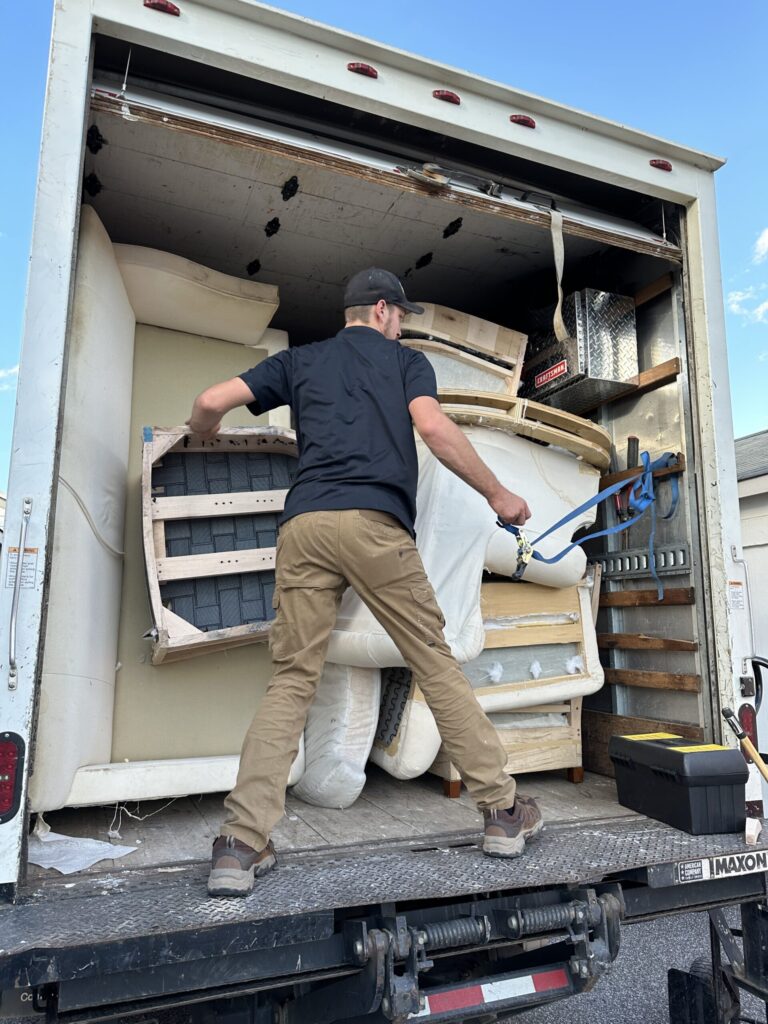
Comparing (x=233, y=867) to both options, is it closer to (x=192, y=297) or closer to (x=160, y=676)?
(x=160, y=676)

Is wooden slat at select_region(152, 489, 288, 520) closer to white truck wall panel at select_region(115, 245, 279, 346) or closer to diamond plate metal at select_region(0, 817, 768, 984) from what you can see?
white truck wall panel at select_region(115, 245, 279, 346)

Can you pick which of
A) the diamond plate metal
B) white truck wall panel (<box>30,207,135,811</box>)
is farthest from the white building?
white truck wall panel (<box>30,207,135,811</box>)

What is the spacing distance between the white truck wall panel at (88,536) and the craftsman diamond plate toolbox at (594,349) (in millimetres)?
1834

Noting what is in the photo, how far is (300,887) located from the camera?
5.99 feet

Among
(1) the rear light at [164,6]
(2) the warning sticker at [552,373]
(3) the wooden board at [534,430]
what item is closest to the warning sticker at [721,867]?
(3) the wooden board at [534,430]

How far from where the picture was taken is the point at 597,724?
346 cm

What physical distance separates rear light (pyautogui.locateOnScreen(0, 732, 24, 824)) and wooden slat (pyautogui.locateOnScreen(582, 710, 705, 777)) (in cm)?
234

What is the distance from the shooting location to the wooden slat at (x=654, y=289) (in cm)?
333

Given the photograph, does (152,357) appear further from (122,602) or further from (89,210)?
(122,602)

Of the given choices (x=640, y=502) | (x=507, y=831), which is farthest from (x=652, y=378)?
(x=507, y=831)

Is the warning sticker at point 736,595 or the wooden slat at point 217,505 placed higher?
the wooden slat at point 217,505

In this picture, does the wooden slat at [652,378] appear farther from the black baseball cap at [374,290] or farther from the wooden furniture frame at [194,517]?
the wooden furniture frame at [194,517]

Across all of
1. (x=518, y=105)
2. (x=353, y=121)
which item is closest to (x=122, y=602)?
(x=353, y=121)

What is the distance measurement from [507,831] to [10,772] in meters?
1.25
